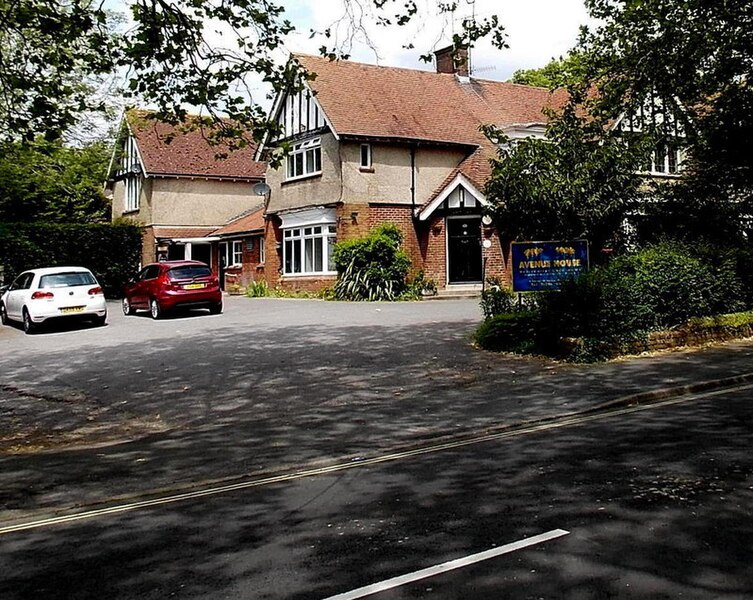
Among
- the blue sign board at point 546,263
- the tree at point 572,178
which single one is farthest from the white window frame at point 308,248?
the blue sign board at point 546,263

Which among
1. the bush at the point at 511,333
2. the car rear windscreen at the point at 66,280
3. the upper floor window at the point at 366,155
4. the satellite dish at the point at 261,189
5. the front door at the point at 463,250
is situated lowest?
the bush at the point at 511,333

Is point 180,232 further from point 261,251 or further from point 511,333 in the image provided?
point 511,333

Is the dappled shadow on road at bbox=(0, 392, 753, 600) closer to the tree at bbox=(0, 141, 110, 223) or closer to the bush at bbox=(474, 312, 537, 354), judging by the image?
the bush at bbox=(474, 312, 537, 354)

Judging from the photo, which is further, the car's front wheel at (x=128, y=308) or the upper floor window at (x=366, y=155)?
the upper floor window at (x=366, y=155)

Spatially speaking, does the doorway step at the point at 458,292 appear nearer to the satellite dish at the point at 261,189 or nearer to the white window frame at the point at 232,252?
the satellite dish at the point at 261,189

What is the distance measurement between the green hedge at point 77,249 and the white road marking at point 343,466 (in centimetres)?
2941

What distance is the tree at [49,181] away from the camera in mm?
34188

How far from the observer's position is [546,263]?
15258mm

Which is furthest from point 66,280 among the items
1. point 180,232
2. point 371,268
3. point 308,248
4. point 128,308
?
point 180,232

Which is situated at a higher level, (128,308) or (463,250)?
(463,250)

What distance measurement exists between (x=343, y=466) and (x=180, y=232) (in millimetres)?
37185

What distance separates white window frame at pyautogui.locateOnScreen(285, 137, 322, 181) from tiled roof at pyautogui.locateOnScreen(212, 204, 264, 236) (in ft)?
11.9

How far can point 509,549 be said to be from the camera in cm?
484

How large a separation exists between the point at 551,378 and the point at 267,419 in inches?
178
